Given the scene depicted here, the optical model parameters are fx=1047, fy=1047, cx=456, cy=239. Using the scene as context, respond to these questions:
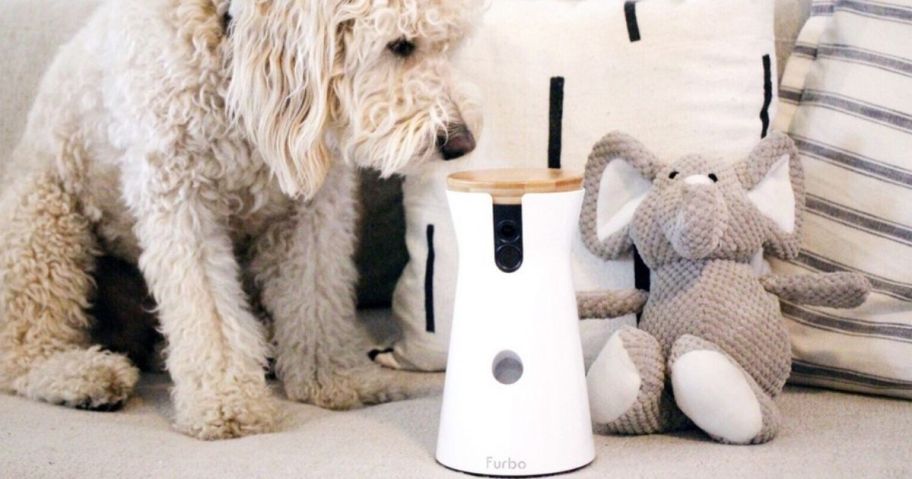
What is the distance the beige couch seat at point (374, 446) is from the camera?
4.04 ft

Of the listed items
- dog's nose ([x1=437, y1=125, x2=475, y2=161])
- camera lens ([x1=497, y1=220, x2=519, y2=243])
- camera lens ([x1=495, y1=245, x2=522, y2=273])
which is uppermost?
dog's nose ([x1=437, y1=125, x2=475, y2=161])

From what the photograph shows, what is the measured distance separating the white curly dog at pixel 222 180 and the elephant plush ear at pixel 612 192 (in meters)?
0.21

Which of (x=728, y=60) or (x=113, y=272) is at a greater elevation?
(x=728, y=60)

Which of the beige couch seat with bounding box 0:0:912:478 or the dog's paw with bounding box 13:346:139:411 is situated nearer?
the beige couch seat with bounding box 0:0:912:478

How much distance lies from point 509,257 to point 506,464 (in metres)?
0.24

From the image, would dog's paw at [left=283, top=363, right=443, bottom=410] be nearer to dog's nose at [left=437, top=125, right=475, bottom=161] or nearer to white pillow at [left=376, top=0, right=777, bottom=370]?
white pillow at [left=376, top=0, right=777, bottom=370]

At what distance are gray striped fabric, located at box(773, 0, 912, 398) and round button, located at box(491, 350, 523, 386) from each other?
21.0 inches

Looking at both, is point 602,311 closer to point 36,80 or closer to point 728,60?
point 728,60

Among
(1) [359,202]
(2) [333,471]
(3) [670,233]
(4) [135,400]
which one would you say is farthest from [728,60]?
(4) [135,400]

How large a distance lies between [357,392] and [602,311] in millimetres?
422

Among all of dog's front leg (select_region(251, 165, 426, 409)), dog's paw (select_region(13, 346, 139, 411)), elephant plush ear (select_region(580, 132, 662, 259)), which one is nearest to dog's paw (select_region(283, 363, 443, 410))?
dog's front leg (select_region(251, 165, 426, 409))

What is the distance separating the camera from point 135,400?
1654mm

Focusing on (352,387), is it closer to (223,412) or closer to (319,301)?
(319,301)

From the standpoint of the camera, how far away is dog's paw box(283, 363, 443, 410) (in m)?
1.64
